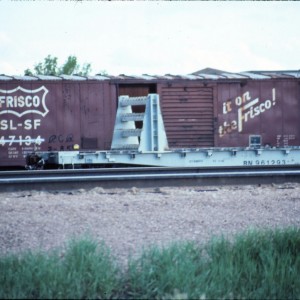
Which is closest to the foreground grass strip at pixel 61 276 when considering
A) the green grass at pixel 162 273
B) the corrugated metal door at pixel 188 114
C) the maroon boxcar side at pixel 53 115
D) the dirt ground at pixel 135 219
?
the green grass at pixel 162 273

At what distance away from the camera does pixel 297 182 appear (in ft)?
37.0

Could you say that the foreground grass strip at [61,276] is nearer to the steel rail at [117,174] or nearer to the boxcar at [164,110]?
the steel rail at [117,174]

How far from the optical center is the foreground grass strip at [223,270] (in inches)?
172

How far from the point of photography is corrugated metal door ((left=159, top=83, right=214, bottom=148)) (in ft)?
53.5

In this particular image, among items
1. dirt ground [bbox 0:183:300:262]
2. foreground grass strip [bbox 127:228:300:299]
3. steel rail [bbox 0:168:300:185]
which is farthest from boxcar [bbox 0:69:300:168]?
foreground grass strip [bbox 127:228:300:299]

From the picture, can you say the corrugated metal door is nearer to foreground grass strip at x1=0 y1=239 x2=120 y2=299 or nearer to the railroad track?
the railroad track

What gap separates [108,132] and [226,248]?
11.4 meters

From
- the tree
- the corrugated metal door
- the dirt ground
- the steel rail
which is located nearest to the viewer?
the dirt ground

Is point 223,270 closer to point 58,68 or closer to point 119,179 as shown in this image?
point 119,179

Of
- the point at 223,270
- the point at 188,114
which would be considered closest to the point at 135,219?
the point at 223,270

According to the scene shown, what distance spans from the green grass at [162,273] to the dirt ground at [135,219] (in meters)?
0.43

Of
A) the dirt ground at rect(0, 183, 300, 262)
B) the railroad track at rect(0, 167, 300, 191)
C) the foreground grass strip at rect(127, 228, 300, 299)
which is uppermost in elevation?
the railroad track at rect(0, 167, 300, 191)

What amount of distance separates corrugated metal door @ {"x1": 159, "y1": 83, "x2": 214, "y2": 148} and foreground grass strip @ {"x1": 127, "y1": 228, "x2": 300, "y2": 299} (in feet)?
35.8

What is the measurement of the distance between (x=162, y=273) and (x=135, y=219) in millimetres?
2124
